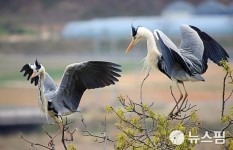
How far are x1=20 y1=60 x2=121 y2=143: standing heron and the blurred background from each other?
4663 millimetres

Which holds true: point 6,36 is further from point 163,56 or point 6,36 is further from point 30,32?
point 163,56

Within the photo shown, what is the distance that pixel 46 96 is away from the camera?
13.1 ft

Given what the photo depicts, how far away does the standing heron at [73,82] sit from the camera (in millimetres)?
3941

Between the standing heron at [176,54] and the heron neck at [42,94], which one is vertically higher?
the standing heron at [176,54]

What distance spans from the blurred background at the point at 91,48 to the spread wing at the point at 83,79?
466 cm

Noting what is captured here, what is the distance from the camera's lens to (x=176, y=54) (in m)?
3.61

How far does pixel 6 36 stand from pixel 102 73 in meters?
12.3

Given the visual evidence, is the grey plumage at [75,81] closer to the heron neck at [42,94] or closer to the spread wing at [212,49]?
the heron neck at [42,94]

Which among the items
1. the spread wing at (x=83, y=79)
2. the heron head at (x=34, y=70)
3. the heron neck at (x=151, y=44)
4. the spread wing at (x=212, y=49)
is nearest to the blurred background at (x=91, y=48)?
the spread wing at (x=212, y=49)

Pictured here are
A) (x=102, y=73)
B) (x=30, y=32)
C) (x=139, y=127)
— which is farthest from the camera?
(x=30, y=32)

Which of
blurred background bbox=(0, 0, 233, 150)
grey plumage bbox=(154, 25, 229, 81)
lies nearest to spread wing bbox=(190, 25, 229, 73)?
grey plumage bbox=(154, 25, 229, 81)

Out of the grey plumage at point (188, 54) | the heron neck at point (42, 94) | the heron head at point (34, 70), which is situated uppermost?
the grey plumage at point (188, 54)

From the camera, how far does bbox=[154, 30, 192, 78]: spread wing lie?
11.7ft

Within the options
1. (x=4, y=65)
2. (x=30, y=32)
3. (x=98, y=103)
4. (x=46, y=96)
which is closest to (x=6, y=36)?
(x=30, y=32)
